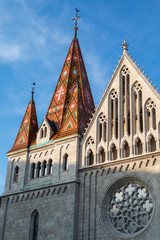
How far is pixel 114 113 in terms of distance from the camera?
22594 mm

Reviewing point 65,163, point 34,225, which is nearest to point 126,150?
point 65,163

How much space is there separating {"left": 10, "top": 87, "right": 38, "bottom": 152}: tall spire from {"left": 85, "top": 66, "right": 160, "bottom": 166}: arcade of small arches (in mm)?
5247

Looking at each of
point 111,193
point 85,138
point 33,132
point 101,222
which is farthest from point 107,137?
point 33,132

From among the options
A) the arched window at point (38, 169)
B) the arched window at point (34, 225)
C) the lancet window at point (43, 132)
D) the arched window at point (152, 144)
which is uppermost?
the lancet window at point (43, 132)

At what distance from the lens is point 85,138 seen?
906 inches

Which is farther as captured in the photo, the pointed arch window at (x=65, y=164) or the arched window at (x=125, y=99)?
the pointed arch window at (x=65, y=164)

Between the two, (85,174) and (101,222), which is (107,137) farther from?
(101,222)

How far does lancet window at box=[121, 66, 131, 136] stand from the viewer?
71.4ft

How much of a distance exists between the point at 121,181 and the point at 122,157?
122 centimetres

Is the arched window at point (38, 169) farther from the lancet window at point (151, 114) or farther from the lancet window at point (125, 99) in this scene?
the lancet window at point (151, 114)

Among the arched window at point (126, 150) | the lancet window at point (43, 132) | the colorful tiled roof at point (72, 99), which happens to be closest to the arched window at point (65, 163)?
the colorful tiled roof at point (72, 99)

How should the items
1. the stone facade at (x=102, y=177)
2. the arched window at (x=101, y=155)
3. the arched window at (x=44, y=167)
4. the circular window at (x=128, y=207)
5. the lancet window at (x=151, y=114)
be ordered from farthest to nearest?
1. the arched window at (x=44, y=167)
2. the arched window at (x=101, y=155)
3. the lancet window at (x=151, y=114)
4. the stone facade at (x=102, y=177)
5. the circular window at (x=128, y=207)

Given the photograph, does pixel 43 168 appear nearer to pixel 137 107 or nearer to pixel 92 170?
pixel 92 170

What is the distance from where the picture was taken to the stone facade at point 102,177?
19.7m
